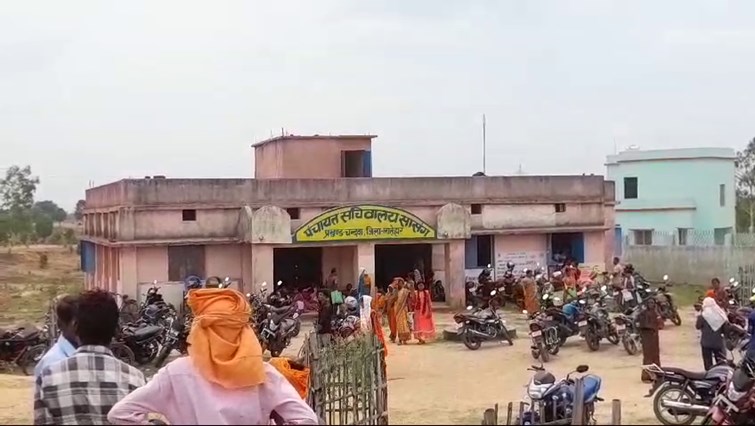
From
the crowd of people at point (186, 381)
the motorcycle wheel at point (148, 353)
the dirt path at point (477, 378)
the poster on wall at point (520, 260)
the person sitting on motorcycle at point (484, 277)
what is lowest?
the dirt path at point (477, 378)

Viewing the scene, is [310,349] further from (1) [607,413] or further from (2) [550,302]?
(2) [550,302]

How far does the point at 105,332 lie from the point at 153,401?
22.5 inches

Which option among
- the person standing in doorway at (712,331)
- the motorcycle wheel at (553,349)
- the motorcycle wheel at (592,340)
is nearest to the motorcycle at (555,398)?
the person standing in doorway at (712,331)

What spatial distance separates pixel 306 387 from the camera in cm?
870

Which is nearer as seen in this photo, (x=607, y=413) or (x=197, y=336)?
(x=197, y=336)

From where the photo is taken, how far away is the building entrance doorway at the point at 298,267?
25094mm

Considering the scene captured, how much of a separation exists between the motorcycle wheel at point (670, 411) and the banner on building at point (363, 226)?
44.7ft

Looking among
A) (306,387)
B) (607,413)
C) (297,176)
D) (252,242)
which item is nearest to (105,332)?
(306,387)

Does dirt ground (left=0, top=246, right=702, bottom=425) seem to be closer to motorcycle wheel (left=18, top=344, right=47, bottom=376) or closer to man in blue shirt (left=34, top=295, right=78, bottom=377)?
motorcycle wheel (left=18, top=344, right=47, bottom=376)

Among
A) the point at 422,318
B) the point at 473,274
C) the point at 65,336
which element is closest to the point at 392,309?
the point at 422,318

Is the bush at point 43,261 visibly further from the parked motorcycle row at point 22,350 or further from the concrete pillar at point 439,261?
the parked motorcycle row at point 22,350

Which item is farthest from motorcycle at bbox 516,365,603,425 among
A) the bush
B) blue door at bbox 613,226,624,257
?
the bush

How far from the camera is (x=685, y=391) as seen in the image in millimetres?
9320

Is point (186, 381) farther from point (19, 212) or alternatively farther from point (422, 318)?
point (19, 212)
